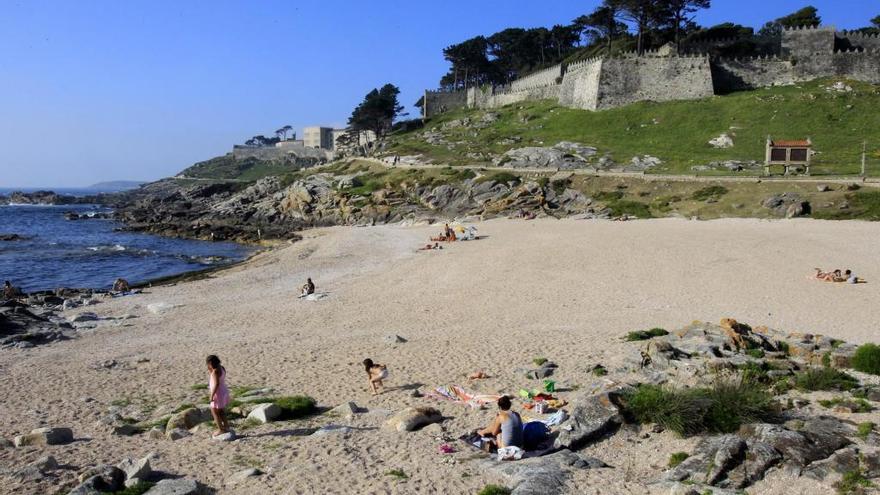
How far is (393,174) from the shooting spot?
64812 millimetres

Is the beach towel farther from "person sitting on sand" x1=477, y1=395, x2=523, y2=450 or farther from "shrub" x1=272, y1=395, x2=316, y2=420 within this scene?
"shrub" x1=272, y1=395, x2=316, y2=420

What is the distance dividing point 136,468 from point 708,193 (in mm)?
38934

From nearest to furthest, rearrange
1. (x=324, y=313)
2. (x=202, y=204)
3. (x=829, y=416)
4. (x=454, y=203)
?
(x=829, y=416) → (x=324, y=313) → (x=454, y=203) → (x=202, y=204)

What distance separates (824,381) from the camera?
11.2 metres

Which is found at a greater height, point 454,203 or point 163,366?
point 454,203

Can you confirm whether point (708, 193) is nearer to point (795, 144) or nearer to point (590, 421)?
point (795, 144)

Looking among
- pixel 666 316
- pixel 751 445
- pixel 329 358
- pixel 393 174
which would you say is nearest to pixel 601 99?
pixel 393 174

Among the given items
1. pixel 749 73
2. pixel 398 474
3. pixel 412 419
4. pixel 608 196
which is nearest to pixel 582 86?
pixel 749 73

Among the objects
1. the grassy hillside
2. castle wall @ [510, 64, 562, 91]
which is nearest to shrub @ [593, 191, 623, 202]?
the grassy hillside

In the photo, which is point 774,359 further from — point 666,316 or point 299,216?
point 299,216

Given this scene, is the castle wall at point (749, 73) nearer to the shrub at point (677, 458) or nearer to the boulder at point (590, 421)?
the boulder at point (590, 421)

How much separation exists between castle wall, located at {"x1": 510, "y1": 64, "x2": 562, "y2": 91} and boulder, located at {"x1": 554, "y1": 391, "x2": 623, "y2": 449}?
2977 inches

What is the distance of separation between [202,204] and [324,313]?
7189 centimetres

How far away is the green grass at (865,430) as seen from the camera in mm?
8945
